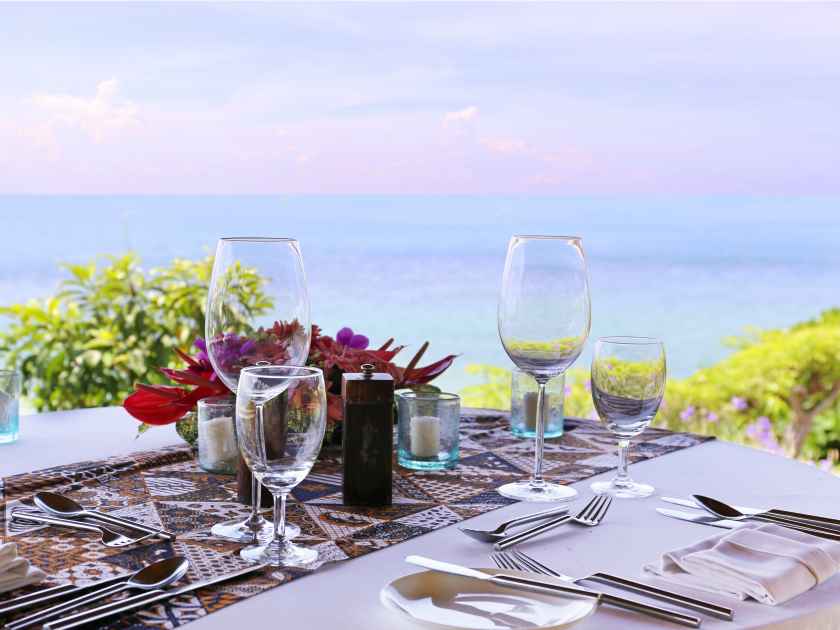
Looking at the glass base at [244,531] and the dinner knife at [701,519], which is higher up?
the glass base at [244,531]

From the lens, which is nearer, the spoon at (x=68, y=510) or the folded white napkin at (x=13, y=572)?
the folded white napkin at (x=13, y=572)

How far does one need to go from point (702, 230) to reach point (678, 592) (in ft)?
69.9

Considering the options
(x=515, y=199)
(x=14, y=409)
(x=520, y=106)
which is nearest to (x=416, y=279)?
(x=515, y=199)

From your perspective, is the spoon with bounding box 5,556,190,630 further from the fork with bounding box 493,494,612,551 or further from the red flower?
the red flower

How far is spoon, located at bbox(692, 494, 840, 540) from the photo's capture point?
3.74ft

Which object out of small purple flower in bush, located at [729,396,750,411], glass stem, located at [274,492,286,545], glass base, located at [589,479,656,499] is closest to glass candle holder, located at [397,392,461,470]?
glass base, located at [589,479,656,499]

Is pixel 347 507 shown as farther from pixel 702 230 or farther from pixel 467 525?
pixel 702 230

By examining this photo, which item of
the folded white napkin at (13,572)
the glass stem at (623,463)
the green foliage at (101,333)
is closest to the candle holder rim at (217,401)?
the folded white napkin at (13,572)

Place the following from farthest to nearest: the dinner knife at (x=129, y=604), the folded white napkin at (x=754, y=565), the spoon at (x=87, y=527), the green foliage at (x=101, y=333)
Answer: the green foliage at (x=101, y=333)
the spoon at (x=87, y=527)
the folded white napkin at (x=754, y=565)
the dinner knife at (x=129, y=604)

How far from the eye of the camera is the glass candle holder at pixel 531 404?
1704 mm

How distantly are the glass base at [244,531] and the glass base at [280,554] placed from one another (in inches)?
1.6

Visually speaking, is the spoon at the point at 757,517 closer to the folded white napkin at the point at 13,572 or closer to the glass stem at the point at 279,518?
the glass stem at the point at 279,518

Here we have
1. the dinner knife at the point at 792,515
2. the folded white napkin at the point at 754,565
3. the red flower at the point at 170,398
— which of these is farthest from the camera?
the red flower at the point at 170,398

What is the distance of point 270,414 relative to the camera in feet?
3.18
